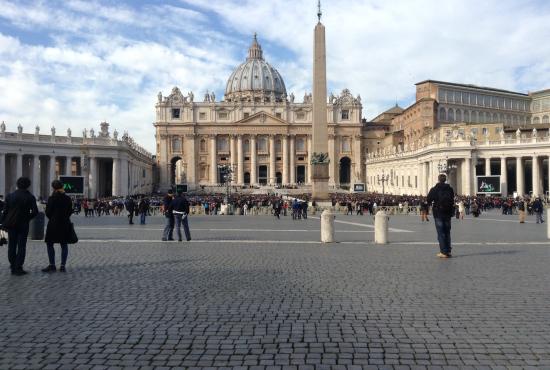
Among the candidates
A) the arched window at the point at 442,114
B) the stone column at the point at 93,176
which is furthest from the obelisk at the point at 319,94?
the arched window at the point at 442,114

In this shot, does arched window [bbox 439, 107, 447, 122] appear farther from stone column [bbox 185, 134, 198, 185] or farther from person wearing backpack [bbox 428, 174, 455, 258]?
person wearing backpack [bbox 428, 174, 455, 258]

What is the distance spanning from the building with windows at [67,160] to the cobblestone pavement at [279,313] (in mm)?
47965

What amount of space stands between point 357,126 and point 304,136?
397 inches

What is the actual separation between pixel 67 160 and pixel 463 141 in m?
42.6

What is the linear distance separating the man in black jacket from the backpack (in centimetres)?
727

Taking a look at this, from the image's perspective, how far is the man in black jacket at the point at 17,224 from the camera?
8.32 meters

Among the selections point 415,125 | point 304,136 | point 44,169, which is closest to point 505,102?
point 415,125

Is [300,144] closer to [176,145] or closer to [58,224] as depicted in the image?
[176,145]

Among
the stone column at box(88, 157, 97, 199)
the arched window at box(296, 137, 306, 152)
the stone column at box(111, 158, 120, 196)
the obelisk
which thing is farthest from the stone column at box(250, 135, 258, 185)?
the obelisk

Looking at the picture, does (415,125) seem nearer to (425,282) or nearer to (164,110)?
(164,110)

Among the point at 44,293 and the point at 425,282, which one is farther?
the point at 425,282

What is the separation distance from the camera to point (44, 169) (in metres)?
60.8

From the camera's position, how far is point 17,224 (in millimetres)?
8367

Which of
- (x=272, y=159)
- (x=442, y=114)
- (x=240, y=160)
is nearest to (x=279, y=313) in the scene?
(x=442, y=114)
